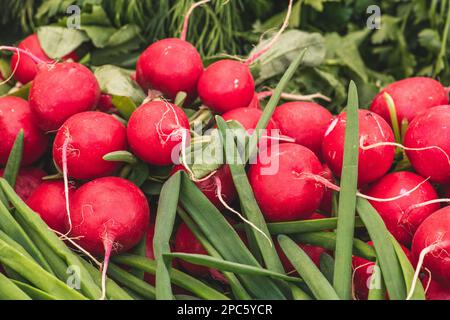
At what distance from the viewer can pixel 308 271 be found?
3.04ft

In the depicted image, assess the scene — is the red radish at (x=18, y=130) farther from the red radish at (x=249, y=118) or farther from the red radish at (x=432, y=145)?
the red radish at (x=432, y=145)

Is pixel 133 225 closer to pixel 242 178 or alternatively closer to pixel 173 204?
pixel 173 204

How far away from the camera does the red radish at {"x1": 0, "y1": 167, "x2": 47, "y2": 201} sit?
1.22 meters

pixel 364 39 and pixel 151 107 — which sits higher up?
pixel 151 107

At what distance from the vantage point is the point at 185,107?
4.46 ft

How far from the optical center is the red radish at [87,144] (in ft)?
3.60

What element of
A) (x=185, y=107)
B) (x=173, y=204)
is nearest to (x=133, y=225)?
(x=173, y=204)

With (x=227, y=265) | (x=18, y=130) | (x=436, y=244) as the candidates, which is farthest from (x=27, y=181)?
(x=436, y=244)

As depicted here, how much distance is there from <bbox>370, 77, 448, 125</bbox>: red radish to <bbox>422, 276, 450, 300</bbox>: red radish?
411 millimetres

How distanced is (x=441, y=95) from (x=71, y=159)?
0.82 meters

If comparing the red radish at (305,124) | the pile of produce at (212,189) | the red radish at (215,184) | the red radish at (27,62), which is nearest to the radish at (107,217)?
the pile of produce at (212,189)

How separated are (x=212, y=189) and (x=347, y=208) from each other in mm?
246

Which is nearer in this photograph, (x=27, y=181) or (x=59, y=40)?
(x=27, y=181)

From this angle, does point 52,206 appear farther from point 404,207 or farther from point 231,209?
point 404,207
